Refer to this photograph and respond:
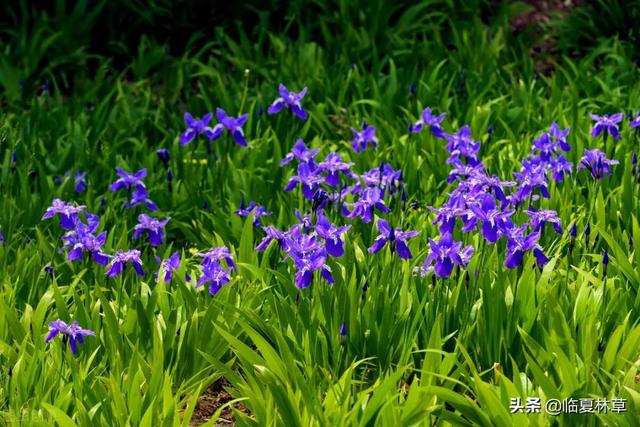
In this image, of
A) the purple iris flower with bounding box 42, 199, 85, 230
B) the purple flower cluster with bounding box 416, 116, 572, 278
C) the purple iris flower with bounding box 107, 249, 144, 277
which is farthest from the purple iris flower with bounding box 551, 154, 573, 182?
the purple iris flower with bounding box 42, 199, 85, 230

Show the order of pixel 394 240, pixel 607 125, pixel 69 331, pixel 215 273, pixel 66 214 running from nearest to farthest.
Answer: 1. pixel 69 331
2. pixel 394 240
3. pixel 215 273
4. pixel 66 214
5. pixel 607 125

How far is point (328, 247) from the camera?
2867 millimetres

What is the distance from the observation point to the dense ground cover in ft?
8.43

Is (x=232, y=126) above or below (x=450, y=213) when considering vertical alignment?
above

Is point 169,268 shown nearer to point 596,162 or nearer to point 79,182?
point 79,182

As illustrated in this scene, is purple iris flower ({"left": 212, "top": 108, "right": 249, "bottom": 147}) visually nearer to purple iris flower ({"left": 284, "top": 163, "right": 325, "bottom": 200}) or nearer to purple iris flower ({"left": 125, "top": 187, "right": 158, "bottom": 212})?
purple iris flower ({"left": 125, "top": 187, "right": 158, "bottom": 212})

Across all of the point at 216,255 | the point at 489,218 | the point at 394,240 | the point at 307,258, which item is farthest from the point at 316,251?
the point at 489,218

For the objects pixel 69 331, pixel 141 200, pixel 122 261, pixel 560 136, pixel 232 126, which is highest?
pixel 232 126

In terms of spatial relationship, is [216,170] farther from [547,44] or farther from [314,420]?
[547,44]

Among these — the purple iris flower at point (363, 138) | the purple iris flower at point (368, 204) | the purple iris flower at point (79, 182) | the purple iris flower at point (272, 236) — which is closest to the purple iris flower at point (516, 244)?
the purple iris flower at point (368, 204)

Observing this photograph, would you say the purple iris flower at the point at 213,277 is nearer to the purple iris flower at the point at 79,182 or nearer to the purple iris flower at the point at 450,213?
the purple iris flower at the point at 450,213

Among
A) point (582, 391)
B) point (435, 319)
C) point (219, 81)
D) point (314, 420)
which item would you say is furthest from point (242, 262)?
point (219, 81)

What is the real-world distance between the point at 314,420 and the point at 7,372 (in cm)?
90

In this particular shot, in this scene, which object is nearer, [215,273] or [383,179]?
[215,273]
